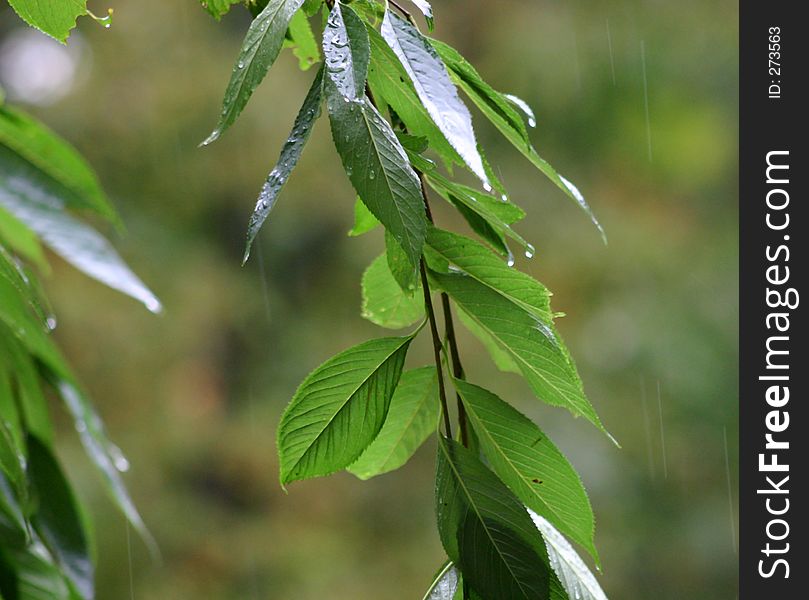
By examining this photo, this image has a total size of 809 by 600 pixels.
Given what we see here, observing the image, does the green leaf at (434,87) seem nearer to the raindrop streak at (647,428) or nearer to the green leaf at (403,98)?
the green leaf at (403,98)

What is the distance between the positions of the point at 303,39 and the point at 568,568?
279 millimetres

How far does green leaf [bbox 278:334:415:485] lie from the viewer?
0.33 meters

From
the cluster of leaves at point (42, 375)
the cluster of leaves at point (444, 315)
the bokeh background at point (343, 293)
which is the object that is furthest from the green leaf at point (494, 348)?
the bokeh background at point (343, 293)

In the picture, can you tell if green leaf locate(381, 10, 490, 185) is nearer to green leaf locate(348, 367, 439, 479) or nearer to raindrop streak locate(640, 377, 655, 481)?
green leaf locate(348, 367, 439, 479)

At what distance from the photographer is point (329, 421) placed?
1.07ft

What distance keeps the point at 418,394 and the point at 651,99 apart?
266cm

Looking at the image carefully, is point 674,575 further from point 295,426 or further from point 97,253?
point 295,426

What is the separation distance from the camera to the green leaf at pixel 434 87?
0.28 m

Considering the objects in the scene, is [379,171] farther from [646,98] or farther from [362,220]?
[646,98]

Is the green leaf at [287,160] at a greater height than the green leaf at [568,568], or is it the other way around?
the green leaf at [287,160]

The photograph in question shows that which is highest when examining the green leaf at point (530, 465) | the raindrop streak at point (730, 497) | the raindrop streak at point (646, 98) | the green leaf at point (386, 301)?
the raindrop streak at point (646, 98)

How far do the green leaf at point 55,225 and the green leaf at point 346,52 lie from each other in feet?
1.14

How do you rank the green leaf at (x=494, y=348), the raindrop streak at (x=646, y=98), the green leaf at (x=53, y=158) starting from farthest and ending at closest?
the raindrop streak at (x=646, y=98)
the green leaf at (x=53, y=158)
the green leaf at (x=494, y=348)
